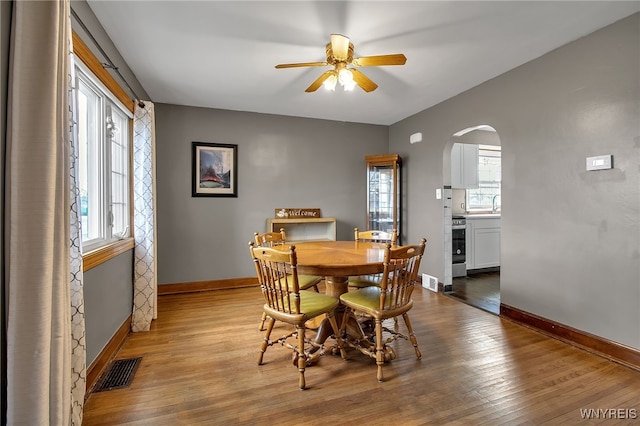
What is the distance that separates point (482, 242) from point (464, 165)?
128cm

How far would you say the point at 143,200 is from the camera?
2.88 metres

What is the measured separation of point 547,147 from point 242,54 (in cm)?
283

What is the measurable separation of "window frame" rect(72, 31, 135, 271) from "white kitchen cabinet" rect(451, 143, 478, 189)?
4.35m

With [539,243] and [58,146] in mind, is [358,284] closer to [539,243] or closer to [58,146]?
[539,243]

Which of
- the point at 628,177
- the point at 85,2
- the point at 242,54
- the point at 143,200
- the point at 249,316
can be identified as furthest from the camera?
the point at 249,316

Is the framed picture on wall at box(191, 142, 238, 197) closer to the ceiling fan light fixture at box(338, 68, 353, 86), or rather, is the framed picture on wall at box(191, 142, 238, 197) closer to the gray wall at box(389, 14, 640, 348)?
the ceiling fan light fixture at box(338, 68, 353, 86)

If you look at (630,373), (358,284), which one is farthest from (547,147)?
(358,284)

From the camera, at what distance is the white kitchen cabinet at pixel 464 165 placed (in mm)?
4777

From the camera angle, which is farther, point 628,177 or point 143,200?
point 143,200

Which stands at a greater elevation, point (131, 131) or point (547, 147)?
point (131, 131)

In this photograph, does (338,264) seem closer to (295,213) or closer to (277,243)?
(277,243)

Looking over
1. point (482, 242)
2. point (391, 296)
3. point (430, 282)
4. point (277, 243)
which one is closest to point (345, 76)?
point (391, 296)

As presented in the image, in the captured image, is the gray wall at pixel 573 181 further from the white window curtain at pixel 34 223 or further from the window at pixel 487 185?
→ the white window curtain at pixel 34 223

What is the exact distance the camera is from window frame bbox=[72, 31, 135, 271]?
5.90 feet
